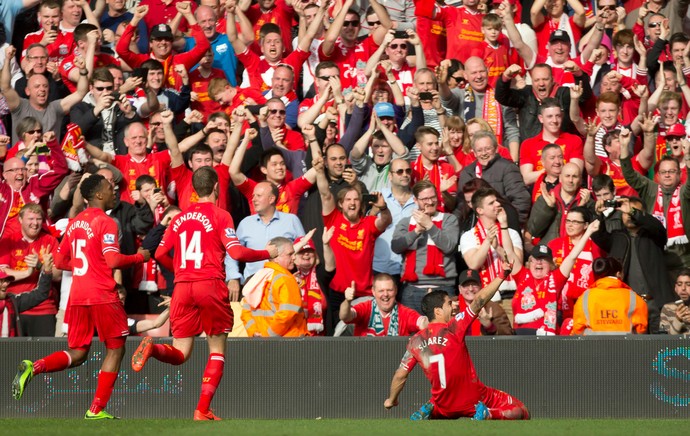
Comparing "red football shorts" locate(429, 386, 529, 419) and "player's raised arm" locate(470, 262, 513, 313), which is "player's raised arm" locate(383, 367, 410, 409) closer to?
"red football shorts" locate(429, 386, 529, 419)

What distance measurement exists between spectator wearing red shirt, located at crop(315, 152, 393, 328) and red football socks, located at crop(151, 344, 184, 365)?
3.26 meters

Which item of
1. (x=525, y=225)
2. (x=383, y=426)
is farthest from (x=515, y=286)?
(x=383, y=426)

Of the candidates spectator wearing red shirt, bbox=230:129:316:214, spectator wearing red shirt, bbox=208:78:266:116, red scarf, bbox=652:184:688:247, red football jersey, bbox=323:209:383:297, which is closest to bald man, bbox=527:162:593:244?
red scarf, bbox=652:184:688:247

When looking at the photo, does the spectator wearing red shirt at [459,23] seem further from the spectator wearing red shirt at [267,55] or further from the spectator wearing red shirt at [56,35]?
the spectator wearing red shirt at [56,35]

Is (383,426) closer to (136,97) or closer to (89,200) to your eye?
(89,200)

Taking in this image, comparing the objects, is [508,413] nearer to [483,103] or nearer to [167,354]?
[167,354]

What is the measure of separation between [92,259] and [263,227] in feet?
10.1

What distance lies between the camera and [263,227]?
43.4 feet

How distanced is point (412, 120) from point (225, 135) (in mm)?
2179

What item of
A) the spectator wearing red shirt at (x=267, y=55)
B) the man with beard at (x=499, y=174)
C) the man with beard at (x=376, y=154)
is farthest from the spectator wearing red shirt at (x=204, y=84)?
the man with beard at (x=499, y=174)

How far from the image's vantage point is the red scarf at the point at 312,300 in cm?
1267

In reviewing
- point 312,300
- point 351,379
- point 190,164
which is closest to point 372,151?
point 190,164

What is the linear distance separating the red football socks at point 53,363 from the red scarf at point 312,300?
2942 mm

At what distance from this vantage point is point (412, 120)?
47.6 ft
